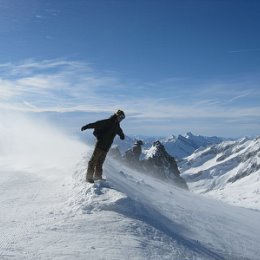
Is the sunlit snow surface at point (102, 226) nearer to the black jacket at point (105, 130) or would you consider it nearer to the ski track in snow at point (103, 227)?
the ski track in snow at point (103, 227)

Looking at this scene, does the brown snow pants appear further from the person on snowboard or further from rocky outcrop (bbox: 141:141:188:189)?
rocky outcrop (bbox: 141:141:188:189)

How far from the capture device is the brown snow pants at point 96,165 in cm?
1547

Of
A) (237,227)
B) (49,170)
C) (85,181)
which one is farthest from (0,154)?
(237,227)

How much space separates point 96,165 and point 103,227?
5.32m

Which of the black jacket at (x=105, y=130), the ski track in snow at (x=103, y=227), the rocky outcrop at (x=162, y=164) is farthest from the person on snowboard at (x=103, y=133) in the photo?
the rocky outcrop at (x=162, y=164)

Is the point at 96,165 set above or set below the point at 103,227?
above

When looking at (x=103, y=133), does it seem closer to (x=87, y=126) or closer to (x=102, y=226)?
(x=87, y=126)

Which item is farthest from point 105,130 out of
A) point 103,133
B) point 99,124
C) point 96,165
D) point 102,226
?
point 102,226

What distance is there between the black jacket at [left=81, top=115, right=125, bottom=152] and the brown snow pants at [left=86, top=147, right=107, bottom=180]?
8.9 inches

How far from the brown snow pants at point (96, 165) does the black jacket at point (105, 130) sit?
8.9 inches

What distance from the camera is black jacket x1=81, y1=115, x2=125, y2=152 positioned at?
A: 16.0 m

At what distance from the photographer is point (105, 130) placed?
1614cm

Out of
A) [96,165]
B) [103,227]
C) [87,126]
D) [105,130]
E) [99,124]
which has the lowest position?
[103,227]

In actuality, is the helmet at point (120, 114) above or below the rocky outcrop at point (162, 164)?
above
